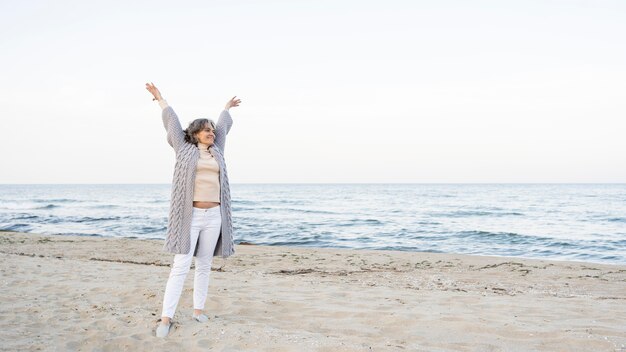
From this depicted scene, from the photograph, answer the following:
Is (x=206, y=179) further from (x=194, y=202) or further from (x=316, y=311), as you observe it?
(x=316, y=311)

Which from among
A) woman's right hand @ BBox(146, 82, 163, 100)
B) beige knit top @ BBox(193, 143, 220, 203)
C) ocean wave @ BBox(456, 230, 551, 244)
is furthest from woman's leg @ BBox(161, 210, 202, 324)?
ocean wave @ BBox(456, 230, 551, 244)

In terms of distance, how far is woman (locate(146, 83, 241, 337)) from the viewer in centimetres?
427

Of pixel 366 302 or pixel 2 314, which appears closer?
pixel 2 314

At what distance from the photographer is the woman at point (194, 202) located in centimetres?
427

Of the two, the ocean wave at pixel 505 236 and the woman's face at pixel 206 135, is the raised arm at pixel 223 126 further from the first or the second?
the ocean wave at pixel 505 236

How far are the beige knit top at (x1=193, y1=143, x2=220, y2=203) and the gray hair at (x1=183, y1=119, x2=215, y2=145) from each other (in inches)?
4.3

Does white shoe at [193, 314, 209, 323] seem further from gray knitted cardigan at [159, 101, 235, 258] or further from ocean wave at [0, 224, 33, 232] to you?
ocean wave at [0, 224, 33, 232]

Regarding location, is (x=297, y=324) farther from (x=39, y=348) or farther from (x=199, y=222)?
(x=39, y=348)

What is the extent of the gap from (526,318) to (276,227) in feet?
58.4

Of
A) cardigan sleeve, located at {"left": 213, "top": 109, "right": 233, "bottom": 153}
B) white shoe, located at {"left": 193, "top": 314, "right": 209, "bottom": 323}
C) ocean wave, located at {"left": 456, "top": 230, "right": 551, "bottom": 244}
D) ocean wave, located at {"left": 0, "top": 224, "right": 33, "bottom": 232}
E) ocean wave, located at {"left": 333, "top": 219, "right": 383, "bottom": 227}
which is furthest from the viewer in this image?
ocean wave, located at {"left": 333, "top": 219, "right": 383, "bottom": 227}

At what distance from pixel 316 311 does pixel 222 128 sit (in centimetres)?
226

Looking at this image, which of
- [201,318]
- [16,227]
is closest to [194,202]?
[201,318]

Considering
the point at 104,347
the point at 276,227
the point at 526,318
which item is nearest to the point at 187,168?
the point at 104,347

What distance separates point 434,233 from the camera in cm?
1983
